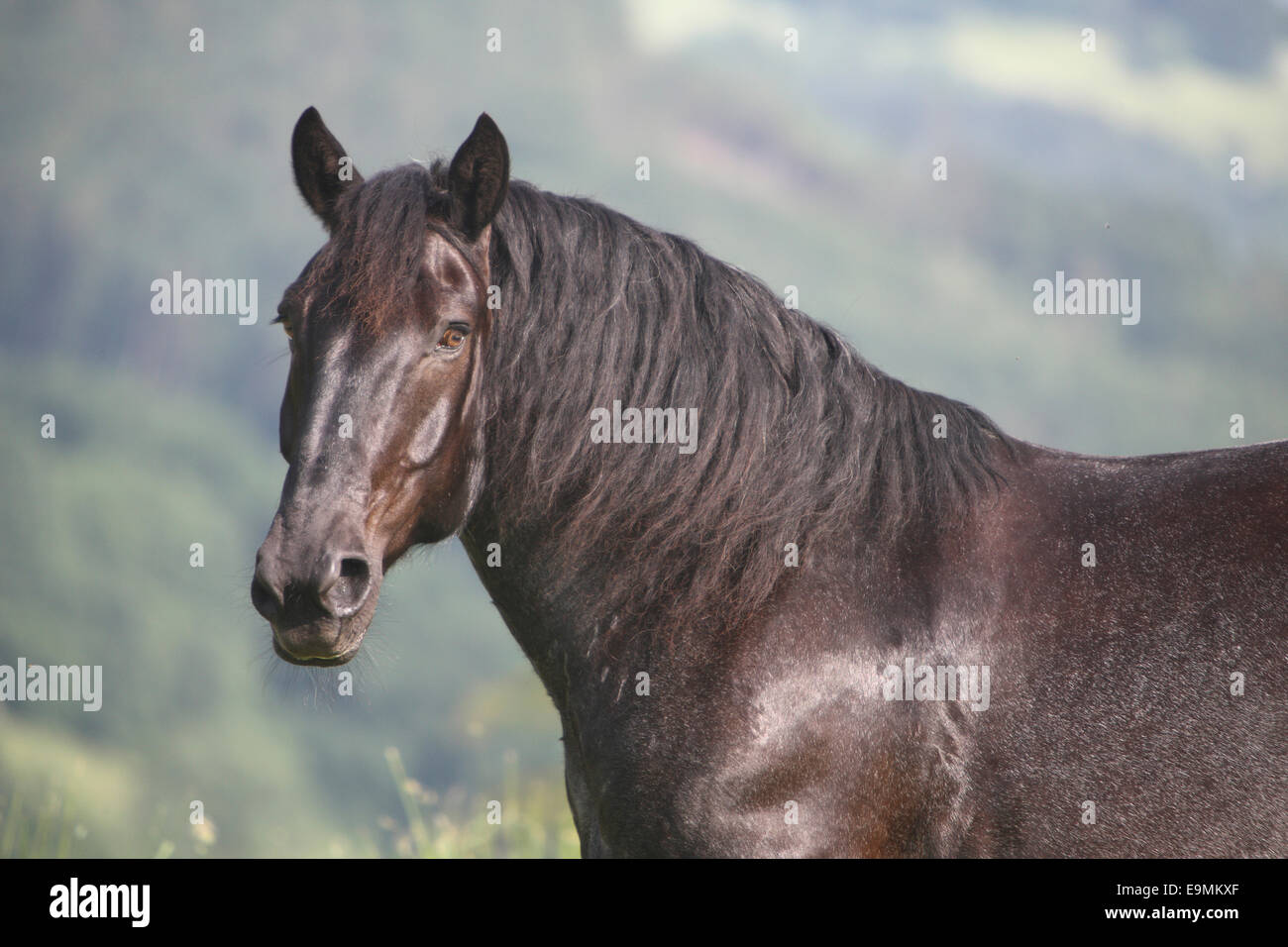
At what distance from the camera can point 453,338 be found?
333 centimetres

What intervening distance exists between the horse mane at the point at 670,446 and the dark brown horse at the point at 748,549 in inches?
0.4

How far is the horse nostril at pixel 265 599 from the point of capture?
2955 mm

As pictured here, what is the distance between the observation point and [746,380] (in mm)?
3537

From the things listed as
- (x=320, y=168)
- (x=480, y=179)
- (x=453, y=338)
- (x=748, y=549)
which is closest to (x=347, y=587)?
(x=453, y=338)

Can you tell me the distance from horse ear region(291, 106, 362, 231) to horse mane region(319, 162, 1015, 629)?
24 centimetres

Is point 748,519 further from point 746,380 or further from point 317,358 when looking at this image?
point 317,358

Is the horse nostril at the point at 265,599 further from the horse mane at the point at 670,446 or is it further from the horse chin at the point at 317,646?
the horse mane at the point at 670,446

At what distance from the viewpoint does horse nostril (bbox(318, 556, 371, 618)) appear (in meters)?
2.97

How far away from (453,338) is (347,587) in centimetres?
91

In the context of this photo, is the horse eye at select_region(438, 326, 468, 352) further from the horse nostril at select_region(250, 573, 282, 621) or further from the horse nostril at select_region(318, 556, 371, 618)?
the horse nostril at select_region(250, 573, 282, 621)

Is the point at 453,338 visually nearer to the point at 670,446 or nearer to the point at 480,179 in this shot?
the point at 480,179

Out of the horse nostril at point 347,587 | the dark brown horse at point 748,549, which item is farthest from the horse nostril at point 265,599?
the horse nostril at point 347,587
